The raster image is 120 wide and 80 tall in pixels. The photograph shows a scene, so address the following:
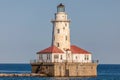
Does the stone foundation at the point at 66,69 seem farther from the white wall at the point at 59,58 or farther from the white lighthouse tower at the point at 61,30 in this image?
the white lighthouse tower at the point at 61,30

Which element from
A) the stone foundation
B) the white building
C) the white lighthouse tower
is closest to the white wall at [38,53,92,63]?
the white building

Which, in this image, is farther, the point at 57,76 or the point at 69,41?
the point at 69,41

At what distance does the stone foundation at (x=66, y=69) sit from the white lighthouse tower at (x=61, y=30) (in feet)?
15.1

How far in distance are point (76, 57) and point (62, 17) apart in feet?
22.3

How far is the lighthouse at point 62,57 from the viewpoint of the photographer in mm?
85250

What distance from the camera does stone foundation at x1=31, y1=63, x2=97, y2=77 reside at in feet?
277

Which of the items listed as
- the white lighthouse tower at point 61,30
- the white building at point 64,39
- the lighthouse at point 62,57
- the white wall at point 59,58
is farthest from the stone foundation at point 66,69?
the white lighthouse tower at point 61,30

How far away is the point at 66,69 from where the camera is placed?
85.2m

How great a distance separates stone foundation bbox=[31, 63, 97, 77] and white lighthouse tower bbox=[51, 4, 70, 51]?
460cm

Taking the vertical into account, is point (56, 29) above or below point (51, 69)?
above

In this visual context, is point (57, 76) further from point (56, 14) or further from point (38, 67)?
point (56, 14)

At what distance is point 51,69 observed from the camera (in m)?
84.8

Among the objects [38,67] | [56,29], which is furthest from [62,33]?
[38,67]

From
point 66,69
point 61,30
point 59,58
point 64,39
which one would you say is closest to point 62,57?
point 59,58
